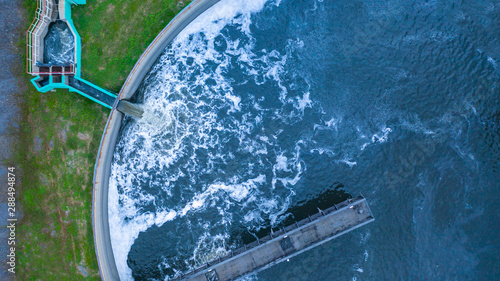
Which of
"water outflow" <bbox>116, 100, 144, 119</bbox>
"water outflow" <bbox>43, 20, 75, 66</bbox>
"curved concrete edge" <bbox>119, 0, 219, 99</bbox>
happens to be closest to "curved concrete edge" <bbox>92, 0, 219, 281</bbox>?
"curved concrete edge" <bbox>119, 0, 219, 99</bbox>

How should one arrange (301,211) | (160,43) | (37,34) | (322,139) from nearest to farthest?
(37,34) < (301,211) < (322,139) < (160,43)

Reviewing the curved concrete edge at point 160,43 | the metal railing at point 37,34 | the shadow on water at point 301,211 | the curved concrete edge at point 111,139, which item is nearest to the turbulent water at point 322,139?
the shadow on water at point 301,211

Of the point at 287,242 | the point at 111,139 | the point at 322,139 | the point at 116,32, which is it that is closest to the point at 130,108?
the point at 111,139

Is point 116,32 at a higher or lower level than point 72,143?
higher

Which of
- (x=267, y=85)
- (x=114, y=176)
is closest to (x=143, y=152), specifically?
(x=114, y=176)

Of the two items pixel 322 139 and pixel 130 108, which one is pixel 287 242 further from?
pixel 130 108

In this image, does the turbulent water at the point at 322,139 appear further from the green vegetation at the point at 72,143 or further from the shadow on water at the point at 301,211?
the green vegetation at the point at 72,143
